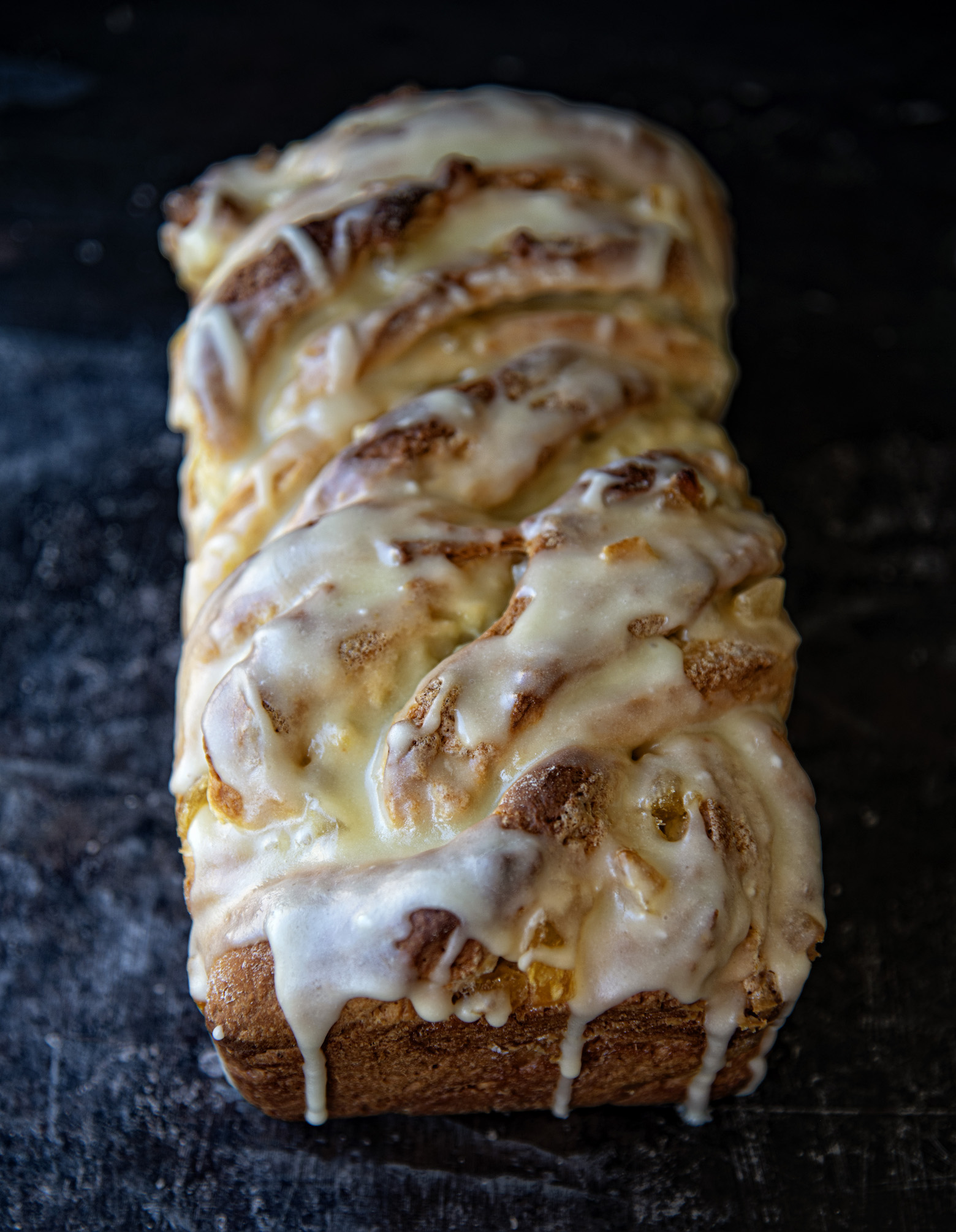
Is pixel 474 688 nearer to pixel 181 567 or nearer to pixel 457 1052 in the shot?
pixel 457 1052

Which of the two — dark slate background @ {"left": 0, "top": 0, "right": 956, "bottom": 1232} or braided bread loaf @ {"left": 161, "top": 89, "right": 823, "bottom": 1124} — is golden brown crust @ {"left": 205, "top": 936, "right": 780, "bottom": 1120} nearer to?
braided bread loaf @ {"left": 161, "top": 89, "right": 823, "bottom": 1124}

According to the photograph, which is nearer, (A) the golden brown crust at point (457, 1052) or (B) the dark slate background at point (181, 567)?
(A) the golden brown crust at point (457, 1052)

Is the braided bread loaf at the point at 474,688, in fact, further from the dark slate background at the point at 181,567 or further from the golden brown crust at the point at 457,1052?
the dark slate background at the point at 181,567

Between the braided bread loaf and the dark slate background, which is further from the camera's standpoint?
the dark slate background

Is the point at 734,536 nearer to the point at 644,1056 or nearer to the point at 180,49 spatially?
the point at 644,1056

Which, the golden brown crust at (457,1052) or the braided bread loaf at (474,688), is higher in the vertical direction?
the braided bread loaf at (474,688)

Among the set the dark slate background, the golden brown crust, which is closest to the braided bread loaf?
the golden brown crust

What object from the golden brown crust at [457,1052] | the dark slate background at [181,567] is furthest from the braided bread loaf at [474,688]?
the dark slate background at [181,567]
